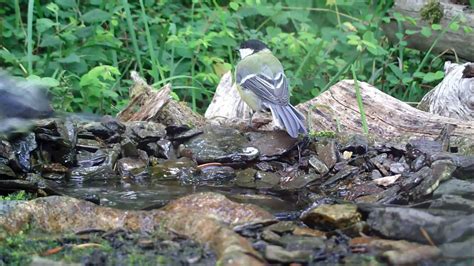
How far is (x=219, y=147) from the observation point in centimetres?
411

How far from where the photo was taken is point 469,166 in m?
3.58

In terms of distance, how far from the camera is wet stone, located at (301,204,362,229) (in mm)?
2814

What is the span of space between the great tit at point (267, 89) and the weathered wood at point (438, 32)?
2.09 meters

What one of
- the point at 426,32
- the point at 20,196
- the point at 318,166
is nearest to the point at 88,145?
the point at 20,196

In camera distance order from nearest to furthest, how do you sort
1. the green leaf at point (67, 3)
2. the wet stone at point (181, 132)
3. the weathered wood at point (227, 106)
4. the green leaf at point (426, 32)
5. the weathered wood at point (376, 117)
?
the wet stone at point (181, 132)
the weathered wood at point (376, 117)
the weathered wood at point (227, 106)
the green leaf at point (426, 32)
the green leaf at point (67, 3)

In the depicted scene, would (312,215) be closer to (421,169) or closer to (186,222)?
(186,222)

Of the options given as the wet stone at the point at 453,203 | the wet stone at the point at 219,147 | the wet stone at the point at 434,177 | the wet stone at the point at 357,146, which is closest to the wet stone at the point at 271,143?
the wet stone at the point at 219,147

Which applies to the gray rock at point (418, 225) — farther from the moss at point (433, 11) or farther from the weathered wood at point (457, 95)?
the moss at point (433, 11)

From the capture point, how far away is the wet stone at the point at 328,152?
12.8ft

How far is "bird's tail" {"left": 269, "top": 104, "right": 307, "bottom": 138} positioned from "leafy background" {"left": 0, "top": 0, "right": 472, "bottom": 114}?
1.85 meters

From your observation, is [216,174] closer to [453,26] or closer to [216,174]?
[216,174]

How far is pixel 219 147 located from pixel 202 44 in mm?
2335

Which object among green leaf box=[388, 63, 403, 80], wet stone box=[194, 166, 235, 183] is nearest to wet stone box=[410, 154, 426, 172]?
wet stone box=[194, 166, 235, 183]

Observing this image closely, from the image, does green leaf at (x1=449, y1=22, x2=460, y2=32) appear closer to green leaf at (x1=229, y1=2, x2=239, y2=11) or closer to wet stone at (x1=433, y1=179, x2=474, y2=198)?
green leaf at (x1=229, y1=2, x2=239, y2=11)
